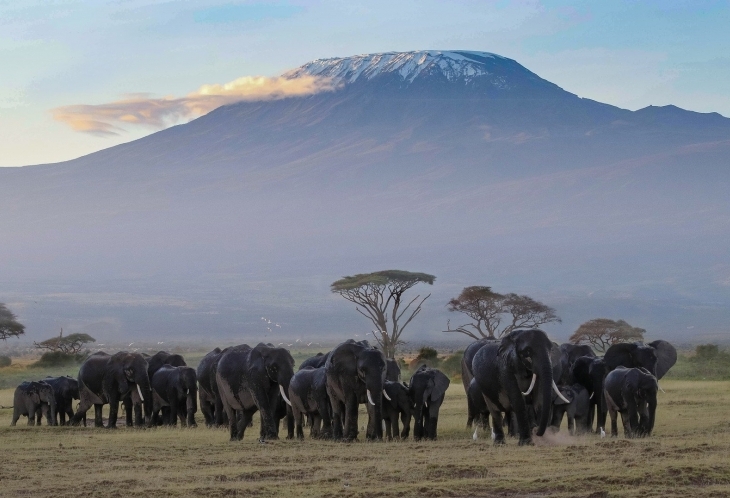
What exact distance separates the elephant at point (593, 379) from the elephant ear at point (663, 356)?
248 centimetres

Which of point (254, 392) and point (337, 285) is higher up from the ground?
point (337, 285)

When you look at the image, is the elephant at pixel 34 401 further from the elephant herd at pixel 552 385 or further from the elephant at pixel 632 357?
the elephant at pixel 632 357

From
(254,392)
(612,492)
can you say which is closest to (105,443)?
(254,392)

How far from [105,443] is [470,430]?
8.12 metres

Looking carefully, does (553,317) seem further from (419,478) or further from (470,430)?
(419,478)

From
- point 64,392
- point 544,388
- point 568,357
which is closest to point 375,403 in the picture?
point 544,388

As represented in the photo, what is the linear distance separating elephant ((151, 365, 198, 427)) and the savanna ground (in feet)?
14.2

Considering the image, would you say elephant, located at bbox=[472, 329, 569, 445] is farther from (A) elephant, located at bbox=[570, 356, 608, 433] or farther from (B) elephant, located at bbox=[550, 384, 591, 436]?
(A) elephant, located at bbox=[570, 356, 608, 433]

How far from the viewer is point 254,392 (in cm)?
2612

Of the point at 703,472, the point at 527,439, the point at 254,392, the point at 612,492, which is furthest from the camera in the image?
the point at 254,392

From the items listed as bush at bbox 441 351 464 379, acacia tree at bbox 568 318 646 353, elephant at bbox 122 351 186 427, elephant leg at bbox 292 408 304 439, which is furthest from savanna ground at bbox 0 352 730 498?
acacia tree at bbox 568 318 646 353

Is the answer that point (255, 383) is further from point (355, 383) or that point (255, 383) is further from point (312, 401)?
point (355, 383)

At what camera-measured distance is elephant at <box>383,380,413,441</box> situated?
26.3 m

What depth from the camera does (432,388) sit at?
26.1 m
